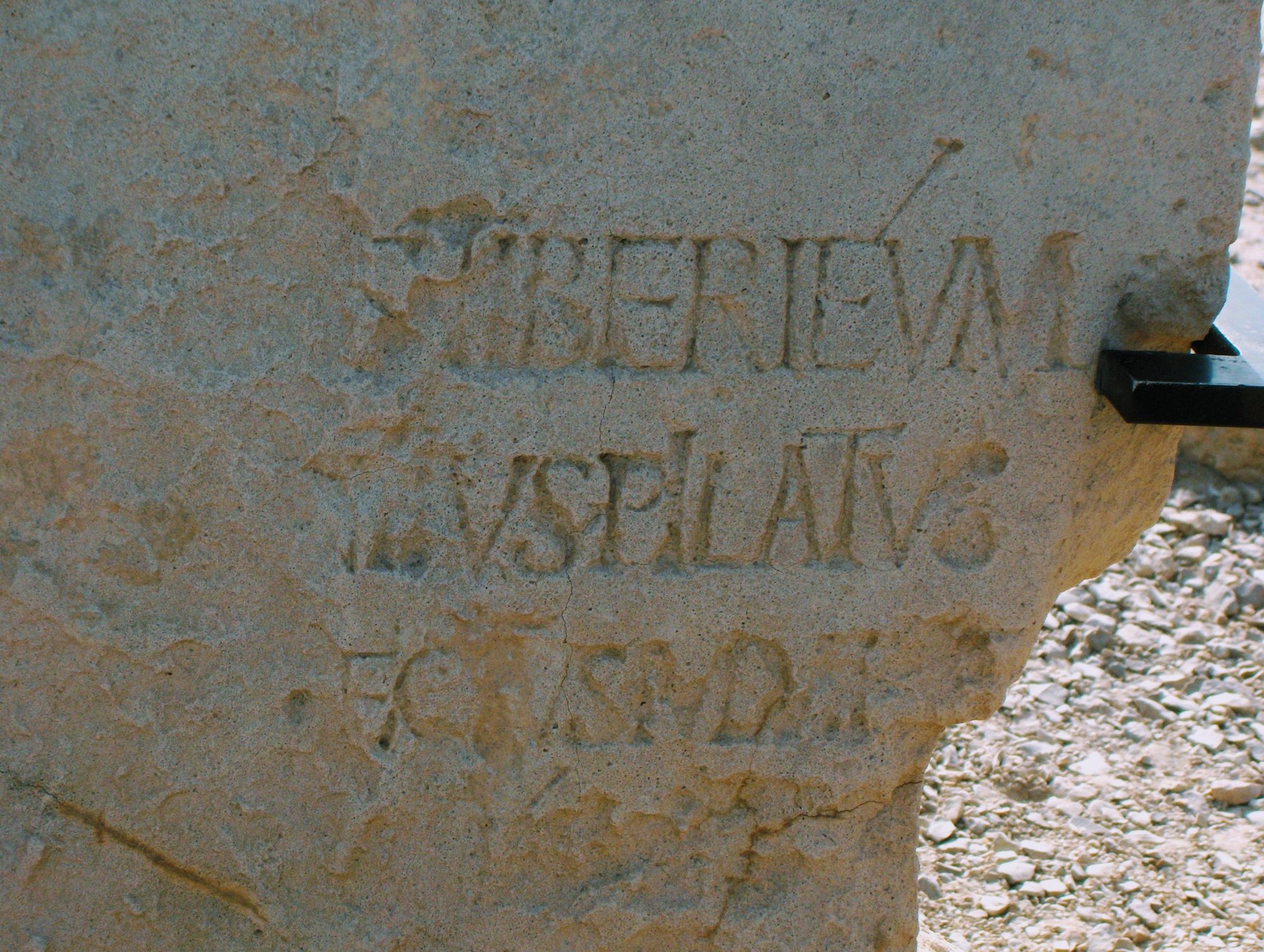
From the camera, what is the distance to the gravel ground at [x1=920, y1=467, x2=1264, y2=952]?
2217mm

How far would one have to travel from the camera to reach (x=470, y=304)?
5.14 ft

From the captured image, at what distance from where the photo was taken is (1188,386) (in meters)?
1.48

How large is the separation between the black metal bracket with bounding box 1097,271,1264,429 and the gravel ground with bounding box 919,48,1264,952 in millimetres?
1072

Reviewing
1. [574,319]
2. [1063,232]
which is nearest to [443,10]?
[574,319]

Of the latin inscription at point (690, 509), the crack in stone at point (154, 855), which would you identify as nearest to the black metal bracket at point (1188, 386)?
the latin inscription at point (690, 509)

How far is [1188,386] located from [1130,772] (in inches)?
51.4

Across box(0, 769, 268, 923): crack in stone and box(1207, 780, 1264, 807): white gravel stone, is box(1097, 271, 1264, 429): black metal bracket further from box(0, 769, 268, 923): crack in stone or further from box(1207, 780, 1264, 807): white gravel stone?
box(0, 769, 268, 923): crack in stone

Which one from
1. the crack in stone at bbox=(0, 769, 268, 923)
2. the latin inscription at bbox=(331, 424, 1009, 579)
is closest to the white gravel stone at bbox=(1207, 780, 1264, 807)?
the latin inscription at bbox=(331, 424, 1009, 579)

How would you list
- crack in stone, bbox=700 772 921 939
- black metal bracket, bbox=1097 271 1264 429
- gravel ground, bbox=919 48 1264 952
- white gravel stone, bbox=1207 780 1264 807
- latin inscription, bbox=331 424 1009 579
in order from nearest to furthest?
black metal bracket, bbox=1097 271 1264 429, latin inscription, bbox=331 424 1009 579, crack in stone, bbox=700 772 921 939, gravel ground, bbox=919 48 1264 952, white gravel stone, bbox=1207 780 1264 807

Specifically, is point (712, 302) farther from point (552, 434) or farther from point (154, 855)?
point (154, 855)

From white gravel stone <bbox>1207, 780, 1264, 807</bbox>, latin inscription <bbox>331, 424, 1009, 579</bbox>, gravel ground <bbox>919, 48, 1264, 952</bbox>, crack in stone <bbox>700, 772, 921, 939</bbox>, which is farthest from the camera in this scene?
white gravel stone <bbox>1207, 780, 1264, 807</bbox>

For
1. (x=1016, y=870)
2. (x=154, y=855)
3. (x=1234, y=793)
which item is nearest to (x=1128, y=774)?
(x=1234, y=793)

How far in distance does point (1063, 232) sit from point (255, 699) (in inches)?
47.1

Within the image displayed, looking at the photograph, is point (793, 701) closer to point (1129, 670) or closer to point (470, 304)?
point (470, 304)
